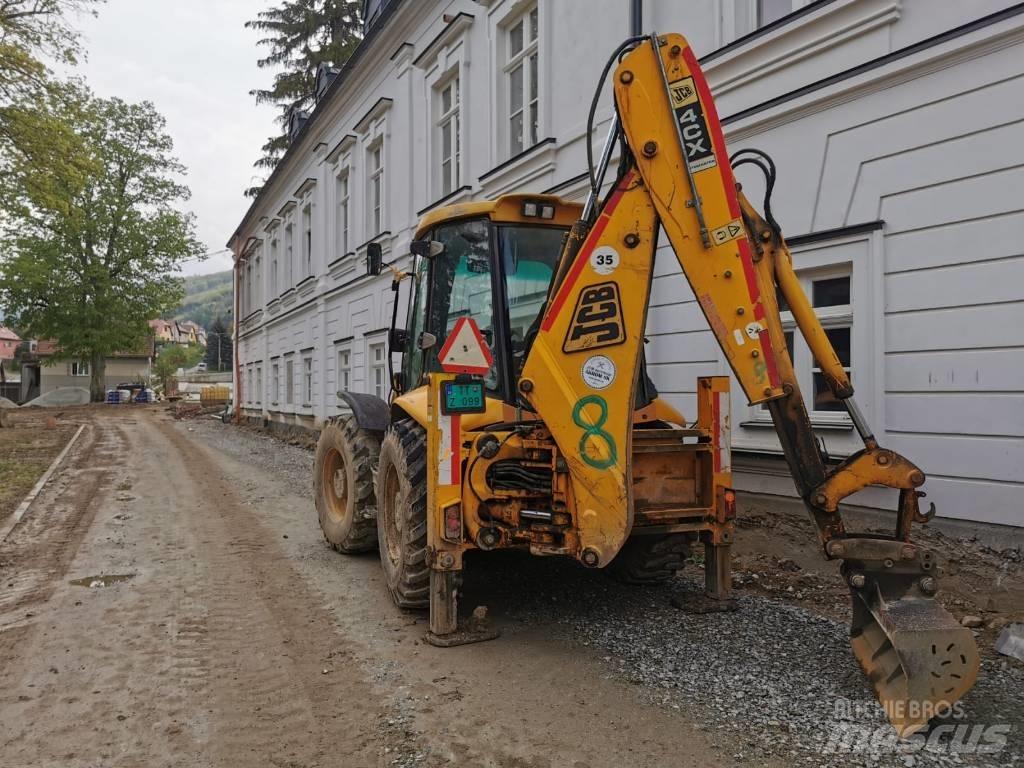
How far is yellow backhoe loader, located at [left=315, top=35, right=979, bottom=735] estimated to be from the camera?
10.2ft

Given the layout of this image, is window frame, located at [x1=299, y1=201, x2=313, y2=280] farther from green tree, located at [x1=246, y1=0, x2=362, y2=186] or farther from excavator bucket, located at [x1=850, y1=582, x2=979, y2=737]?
excavator bucket, located at [x1=850, y1=582, x2=979, y2=737]

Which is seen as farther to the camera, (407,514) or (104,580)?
(104,580)

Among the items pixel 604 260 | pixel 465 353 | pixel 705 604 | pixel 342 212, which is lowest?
pixel 705 604

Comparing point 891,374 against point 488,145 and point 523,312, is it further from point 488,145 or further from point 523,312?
point 488,145

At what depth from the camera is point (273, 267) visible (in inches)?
995

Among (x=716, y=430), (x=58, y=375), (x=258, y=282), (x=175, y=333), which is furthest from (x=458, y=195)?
(x=175, y=333)

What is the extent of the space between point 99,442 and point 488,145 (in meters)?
13.3

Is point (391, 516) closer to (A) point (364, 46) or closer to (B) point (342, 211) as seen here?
(A) point (364, 46)

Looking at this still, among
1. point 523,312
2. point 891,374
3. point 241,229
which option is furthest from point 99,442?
point 891,374

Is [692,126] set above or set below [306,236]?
below

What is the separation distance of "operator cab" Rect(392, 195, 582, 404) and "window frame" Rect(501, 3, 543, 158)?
5384 mm

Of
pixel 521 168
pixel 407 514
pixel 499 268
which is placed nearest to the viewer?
pixel 407 514

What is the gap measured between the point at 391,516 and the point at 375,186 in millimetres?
Result: 12342

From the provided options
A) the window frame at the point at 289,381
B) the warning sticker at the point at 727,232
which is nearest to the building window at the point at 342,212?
the window frame at the point at 289,381
